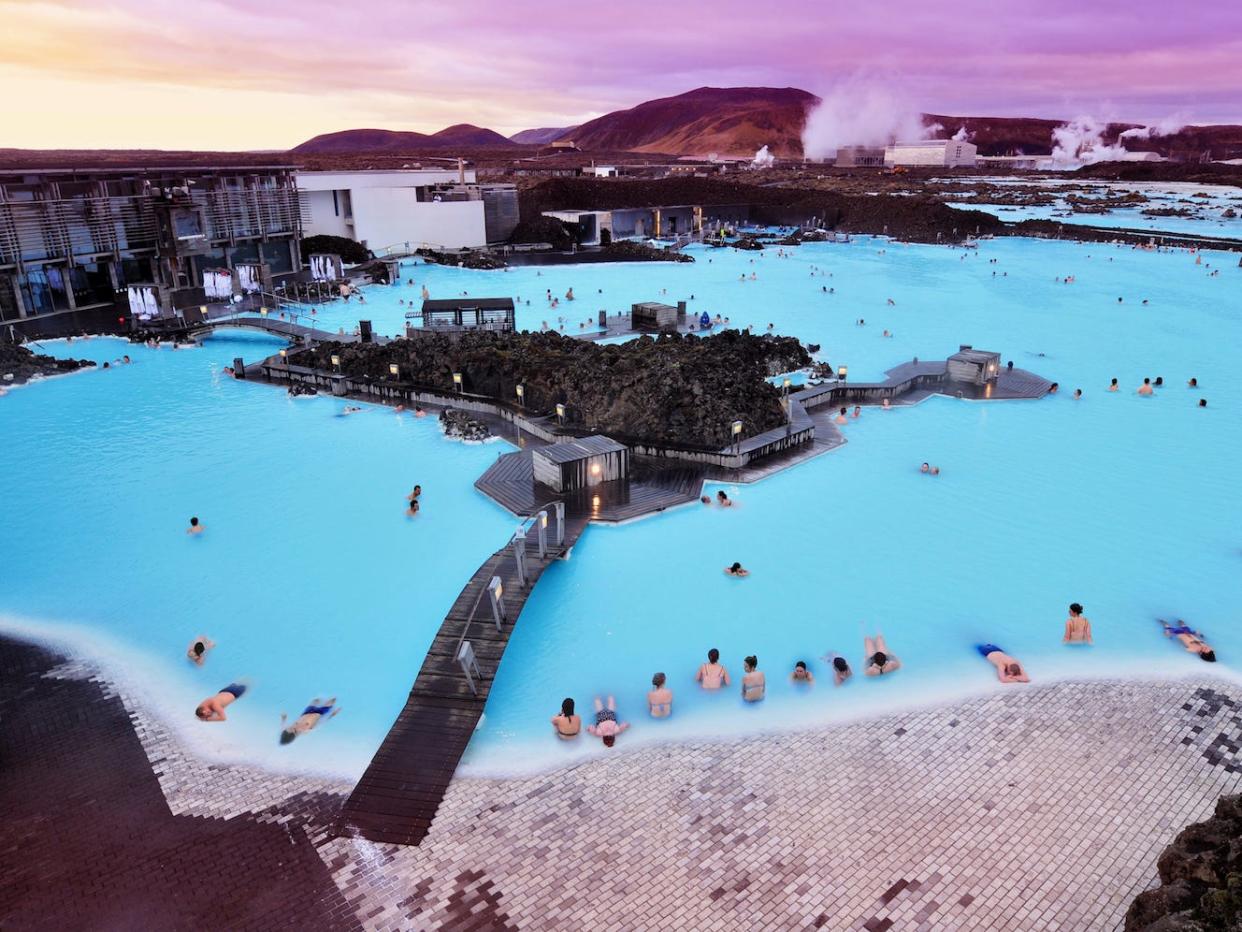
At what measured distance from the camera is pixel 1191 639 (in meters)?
12.2

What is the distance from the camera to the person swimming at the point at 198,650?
39.8ft

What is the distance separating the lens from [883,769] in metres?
9.70

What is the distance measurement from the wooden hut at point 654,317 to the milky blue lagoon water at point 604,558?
1030cm

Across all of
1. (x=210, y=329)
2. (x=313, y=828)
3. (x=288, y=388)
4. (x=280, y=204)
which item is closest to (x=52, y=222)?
(x=210, y=329)

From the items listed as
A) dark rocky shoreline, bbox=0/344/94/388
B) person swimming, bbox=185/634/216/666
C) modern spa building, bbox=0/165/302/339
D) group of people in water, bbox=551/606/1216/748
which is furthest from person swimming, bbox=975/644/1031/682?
modern spa building, bbox=0/165/302/339

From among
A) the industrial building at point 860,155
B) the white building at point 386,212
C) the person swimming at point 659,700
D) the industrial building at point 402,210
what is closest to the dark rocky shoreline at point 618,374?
the person swimming at point 659,700

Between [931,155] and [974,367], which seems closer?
[974,367]

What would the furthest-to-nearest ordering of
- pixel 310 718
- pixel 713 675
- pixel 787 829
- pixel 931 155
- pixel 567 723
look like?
pixel 931 155
pixel 713 675
pixel 310 718
pixel 567 723
pixel 787 829

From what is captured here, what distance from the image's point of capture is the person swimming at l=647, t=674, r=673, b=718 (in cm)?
1071

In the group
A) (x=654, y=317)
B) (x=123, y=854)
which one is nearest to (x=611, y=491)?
(x=123, y=854)

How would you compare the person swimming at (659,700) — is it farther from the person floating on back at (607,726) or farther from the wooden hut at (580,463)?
Answer: the wooden hut at (580,463)

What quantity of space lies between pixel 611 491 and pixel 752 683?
7.39 meters

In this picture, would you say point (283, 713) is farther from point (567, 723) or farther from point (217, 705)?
point (567, 723)

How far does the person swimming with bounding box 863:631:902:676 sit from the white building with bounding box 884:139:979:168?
179665mm
